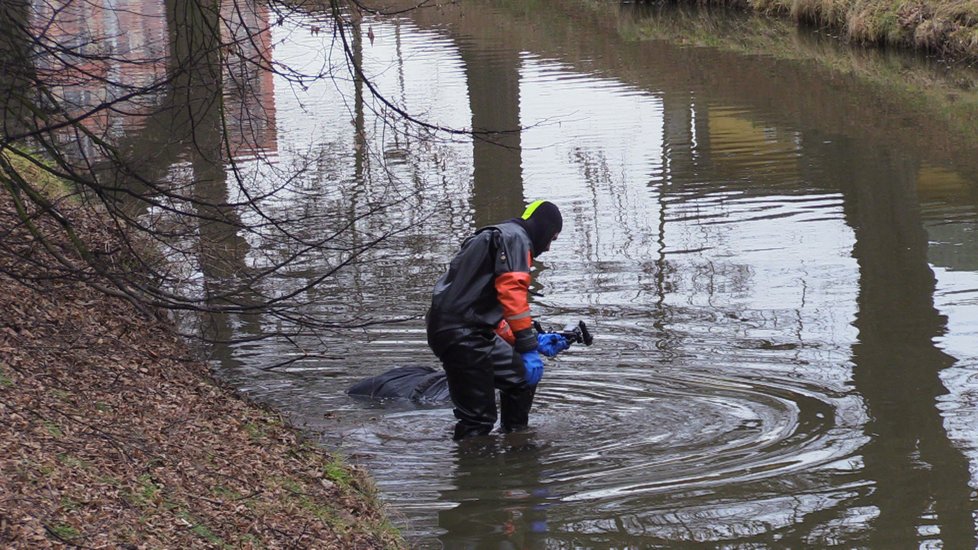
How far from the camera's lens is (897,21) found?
918 inches

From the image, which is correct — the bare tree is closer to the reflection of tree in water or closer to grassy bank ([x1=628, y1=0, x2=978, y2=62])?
the reflection of tree in water

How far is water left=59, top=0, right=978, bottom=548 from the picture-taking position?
686 centimetres

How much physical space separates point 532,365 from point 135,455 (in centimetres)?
267

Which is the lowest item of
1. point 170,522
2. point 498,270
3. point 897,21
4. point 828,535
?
point 828,535

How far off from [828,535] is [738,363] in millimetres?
3023

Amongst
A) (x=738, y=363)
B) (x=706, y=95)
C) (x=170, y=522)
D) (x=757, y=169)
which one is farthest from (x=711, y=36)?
(x=170, y=522)

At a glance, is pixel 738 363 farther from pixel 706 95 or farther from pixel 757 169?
pixel 706 95

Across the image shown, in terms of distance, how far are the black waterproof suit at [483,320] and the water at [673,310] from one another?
11.8 inches

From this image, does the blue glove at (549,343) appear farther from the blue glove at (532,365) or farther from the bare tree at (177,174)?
the bare tree at (177,174)

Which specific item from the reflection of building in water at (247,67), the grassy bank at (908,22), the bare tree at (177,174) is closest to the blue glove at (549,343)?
the bare tree at (177,174)

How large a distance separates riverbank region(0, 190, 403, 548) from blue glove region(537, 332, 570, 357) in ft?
4.94

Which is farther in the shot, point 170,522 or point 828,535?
point 828,535

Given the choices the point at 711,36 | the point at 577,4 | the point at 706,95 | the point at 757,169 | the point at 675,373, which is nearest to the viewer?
the point at 675,373

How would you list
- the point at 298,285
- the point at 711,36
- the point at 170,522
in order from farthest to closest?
the point at 711,36, the point at 298,285, the point at 170,522
